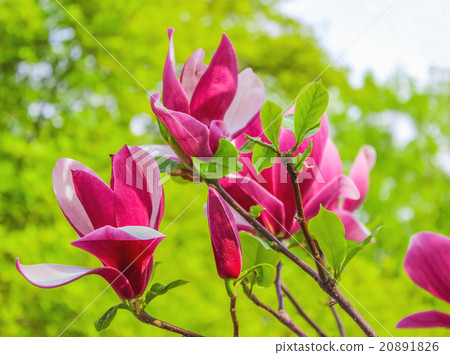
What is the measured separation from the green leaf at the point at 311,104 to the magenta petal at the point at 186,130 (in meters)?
0.07

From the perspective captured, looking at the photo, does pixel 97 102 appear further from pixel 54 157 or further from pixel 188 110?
pixel 188 110

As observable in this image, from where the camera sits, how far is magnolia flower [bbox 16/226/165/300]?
1.22 ft

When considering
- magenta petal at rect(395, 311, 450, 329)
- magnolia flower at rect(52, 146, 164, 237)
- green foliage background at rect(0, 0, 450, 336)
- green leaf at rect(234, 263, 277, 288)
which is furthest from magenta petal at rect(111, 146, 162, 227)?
green foliage background at rect(0, 0, 450, 336)

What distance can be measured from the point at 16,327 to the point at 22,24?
48.4 inches

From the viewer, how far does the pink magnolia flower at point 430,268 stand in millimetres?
378

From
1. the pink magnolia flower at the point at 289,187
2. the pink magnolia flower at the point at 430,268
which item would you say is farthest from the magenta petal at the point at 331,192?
the pink magnolia flower at the point at 430,268

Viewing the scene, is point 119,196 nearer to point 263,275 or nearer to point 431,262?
point 263,275

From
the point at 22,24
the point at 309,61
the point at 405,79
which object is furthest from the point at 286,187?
the point at 405,79

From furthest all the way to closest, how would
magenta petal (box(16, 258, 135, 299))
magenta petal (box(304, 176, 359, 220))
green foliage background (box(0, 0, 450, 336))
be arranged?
green foliage background (box(0, 0, 450, 336)), magenta petal (box(304, 176, 359, 220)), magenta petal (box(16, 258, 135, 299))

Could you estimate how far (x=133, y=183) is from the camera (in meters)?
0.41

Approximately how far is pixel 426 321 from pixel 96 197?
0.87ft

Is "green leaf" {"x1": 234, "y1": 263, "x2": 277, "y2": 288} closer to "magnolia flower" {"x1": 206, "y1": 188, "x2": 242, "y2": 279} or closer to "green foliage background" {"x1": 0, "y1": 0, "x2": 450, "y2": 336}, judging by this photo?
"magnolia flower" {"x1": 206, "y1": 188, "x2": 242, "y2": 279}

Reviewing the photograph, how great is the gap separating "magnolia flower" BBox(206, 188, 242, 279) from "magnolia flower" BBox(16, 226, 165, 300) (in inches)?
1.6

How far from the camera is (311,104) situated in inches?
15.0
